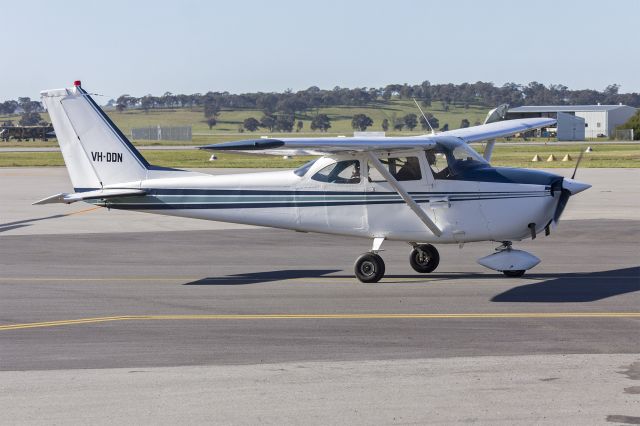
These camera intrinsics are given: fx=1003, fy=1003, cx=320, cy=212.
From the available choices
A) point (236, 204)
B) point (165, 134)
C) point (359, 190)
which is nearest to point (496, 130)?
point (359, 190)

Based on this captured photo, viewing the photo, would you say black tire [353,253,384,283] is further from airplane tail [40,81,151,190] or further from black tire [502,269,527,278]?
airplane tail [40,81,151,190]

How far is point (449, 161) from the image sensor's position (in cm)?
1426

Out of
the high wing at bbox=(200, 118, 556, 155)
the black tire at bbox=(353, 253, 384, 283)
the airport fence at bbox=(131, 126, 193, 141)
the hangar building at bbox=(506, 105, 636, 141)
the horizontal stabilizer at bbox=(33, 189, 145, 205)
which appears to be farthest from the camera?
the airport fence at bbox=(131, 126, 193, 141)

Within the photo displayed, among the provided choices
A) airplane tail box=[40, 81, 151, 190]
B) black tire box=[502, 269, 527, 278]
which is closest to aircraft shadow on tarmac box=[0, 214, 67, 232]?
airplane tail box=[40, 81, 151, 190]

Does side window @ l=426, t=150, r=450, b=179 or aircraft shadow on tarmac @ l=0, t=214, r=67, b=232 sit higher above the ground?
side window @ l=426, t=150, r=450, b=179

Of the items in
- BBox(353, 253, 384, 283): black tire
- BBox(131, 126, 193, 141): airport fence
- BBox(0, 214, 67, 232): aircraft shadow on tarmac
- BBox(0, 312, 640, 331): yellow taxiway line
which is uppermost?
BBox(131, 126, 193, 141): airport fence

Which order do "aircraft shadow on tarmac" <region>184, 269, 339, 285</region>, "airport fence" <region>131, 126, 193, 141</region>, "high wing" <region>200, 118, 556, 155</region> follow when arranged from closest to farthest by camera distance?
"high wing" <region>200, 118, 556, 155</region> < "aircraft shadow on tarmac" <region>184, 269, 339, 285</region> < "airport fence" <region>131, 126, 193, 141</region>

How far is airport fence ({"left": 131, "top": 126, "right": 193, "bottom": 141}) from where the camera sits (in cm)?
11869

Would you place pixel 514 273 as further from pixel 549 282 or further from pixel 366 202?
pixel 366 202

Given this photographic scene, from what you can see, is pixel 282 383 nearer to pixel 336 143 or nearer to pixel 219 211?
pixel 336 143

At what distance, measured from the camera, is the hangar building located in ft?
372

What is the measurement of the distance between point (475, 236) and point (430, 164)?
3.97 feet

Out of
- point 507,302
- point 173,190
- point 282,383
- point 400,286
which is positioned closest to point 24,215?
point 173,190

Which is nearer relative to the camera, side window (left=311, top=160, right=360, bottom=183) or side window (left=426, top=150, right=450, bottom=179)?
side window (left=426, top=150, right=450, bottom=179)
